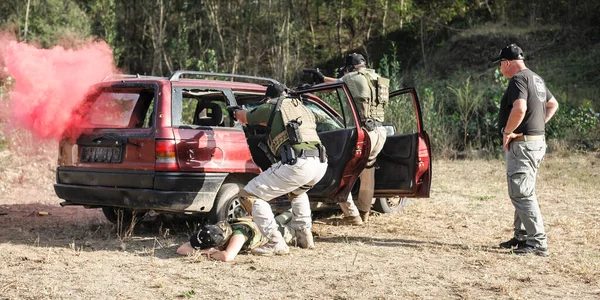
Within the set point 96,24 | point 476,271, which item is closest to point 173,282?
point 476,271

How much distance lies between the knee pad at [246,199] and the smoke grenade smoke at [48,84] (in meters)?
2.07

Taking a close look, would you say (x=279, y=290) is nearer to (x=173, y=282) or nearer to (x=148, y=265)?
(x=173, y=282)

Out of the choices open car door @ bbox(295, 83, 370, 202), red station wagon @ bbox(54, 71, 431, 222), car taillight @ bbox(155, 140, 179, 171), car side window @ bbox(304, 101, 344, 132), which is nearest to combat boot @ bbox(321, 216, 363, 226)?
red station wagon @ bbox(54, 71, 431, 222)

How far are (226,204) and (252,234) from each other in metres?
0.70

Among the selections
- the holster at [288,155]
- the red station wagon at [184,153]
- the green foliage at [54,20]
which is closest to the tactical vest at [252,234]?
the red station wagon at [184,153]

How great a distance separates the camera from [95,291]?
4969mm

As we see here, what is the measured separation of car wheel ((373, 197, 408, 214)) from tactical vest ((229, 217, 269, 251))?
2828 millimetres

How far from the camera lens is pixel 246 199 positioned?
6.34 meters

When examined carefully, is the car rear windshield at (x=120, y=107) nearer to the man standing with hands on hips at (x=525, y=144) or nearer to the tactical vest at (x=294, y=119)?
the tactical vest at (x=294, y=119)

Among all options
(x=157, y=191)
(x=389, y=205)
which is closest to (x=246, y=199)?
(x=157, y=191)

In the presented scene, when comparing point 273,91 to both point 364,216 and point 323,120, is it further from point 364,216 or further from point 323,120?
point 364,216

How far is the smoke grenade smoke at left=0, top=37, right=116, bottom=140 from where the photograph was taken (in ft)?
23.5

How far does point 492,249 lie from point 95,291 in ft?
12.6

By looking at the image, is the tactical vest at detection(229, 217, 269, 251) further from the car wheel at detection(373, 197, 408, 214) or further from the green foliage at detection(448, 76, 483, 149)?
the green foliage at detection(448, 76, 483, 149)
